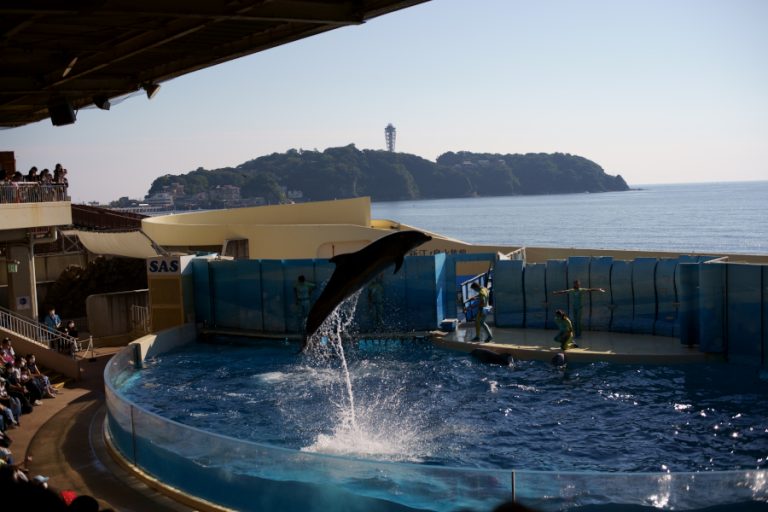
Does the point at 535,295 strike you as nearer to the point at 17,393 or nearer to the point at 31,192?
the point at 17,393

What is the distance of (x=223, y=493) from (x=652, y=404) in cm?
839

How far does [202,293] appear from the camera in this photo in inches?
851

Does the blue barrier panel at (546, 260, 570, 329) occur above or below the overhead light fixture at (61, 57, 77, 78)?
below

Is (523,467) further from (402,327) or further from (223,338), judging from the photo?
(223,338)

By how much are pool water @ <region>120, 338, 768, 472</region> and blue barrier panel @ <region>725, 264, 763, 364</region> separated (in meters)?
0.44

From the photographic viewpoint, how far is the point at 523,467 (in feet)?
37.0

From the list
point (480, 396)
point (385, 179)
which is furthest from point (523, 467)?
point (385, 179)

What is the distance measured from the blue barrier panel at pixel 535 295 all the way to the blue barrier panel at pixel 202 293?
835cm

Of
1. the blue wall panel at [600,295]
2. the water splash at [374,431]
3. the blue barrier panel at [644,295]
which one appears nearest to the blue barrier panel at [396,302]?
the water splash at [374,431]

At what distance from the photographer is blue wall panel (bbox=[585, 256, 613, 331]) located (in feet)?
64.3

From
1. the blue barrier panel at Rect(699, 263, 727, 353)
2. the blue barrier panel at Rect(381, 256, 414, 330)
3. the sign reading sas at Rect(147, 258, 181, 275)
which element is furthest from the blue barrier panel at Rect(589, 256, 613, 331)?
the sign reading sas at Rect(147, 258, 181, 275)

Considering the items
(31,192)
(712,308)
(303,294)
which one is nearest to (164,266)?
(303,294)

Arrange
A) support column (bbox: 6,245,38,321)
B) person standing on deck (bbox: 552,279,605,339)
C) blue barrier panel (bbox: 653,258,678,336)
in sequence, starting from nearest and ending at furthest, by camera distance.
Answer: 1. blue barrier panel (bbox: 653,258,678,336)
2. person standing on deck (bbox: 552,279,605,339)
3. support column (bbox: 6,245,38,321)

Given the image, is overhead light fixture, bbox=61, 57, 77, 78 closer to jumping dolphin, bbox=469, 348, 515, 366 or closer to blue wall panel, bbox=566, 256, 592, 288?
jumping dolphin, bbox=469, 348, 515, 366
